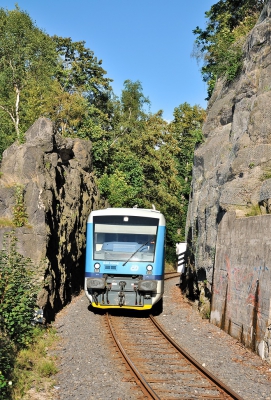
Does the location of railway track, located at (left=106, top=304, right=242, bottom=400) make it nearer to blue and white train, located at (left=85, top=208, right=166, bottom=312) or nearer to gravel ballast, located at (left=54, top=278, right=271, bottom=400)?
gravel ballast, located at (left=54, top=278, right=271, bottom=400)

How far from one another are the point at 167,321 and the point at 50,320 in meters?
3.61

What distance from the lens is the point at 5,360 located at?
769cm

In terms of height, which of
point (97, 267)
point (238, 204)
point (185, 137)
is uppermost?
point (185, 137)

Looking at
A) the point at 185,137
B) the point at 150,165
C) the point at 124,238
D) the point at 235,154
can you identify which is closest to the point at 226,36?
the point at 235,154

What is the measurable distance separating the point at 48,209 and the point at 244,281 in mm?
6138

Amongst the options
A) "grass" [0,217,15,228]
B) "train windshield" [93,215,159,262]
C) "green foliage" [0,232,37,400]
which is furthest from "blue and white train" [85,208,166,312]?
"green foliage" [0,232,37,400]

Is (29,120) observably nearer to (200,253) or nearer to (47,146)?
(47,146)

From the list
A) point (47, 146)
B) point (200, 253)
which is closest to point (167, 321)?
point (200, 253)

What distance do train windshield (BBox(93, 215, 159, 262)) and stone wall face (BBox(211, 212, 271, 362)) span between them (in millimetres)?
2167

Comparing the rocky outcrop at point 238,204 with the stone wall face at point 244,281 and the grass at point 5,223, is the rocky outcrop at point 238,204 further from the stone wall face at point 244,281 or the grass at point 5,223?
the grass at point 5,223

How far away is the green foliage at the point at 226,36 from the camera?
67.5ft

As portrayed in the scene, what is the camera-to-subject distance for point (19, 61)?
3722 cm

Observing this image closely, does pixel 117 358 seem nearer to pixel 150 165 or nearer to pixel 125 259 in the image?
pixel 125 259

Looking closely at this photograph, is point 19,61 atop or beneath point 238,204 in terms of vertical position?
atop
